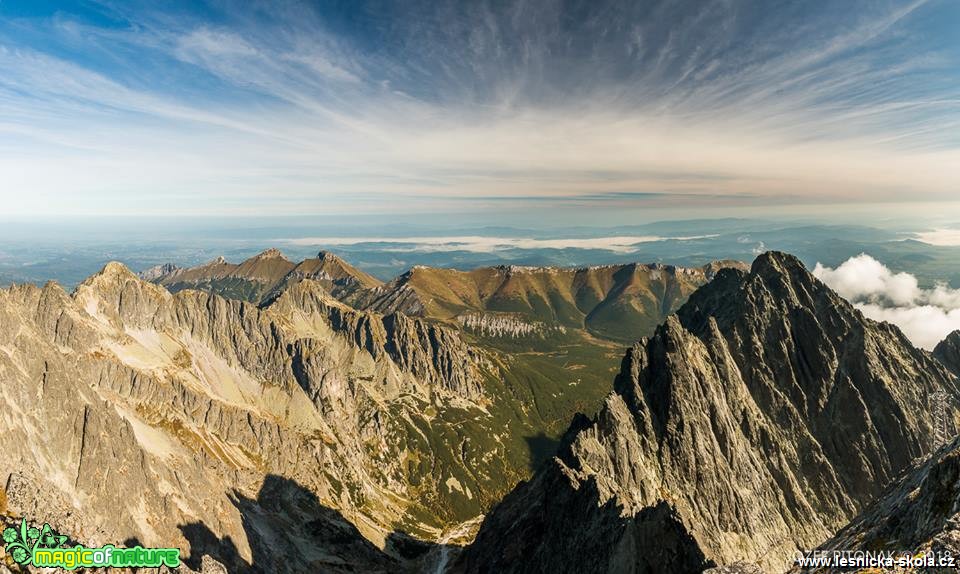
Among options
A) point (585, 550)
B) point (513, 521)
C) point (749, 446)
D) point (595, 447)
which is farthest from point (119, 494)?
point (749, 446)

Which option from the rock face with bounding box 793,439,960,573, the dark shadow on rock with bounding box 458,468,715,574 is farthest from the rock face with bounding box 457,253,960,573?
the rock face with bounding box 793,439,960,573

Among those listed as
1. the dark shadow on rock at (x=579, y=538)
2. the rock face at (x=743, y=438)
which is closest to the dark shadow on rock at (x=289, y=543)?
the rock face at (x=743, y=438)

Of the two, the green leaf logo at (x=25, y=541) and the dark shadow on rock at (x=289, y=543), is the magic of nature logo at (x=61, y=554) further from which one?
the dark shadow on rock at (x=289, y=543)

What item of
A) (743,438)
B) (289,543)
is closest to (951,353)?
(743,438)

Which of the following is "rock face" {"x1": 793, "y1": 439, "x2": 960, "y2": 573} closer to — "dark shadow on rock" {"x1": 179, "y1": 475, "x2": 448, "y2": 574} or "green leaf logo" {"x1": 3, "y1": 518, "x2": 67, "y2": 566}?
"green leaf logo" {"x1": 3, "y1": 518, "x2": 67, "y2": 566}

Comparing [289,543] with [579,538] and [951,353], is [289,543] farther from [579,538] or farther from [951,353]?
[951,353]
